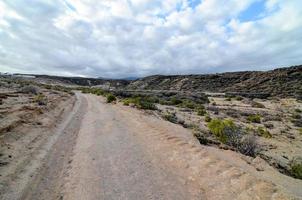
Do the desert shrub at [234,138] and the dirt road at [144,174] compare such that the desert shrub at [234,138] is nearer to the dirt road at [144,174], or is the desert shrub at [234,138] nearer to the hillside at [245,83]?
the dirt road at [144,174]

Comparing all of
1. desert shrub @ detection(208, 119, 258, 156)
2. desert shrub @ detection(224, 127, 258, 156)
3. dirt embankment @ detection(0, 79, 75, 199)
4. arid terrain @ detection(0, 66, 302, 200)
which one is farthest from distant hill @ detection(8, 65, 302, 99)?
dirt embankment @ detection(0, 79, 75, 199)

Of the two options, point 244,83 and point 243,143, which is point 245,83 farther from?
point 243,143

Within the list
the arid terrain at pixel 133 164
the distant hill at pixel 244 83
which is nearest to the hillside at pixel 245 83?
the distant hill at pixel 244 83

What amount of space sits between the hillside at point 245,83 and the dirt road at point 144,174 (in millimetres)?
58956

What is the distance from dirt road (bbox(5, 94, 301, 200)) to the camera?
6910mm

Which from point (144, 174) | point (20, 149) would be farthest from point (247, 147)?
point (20, 149)

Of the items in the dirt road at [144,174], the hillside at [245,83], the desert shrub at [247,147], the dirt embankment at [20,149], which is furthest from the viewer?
the hillside at [245,83]

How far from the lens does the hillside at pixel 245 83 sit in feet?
237

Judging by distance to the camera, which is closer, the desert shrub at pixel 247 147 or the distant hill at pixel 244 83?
the desert shrub at pixel 247 147

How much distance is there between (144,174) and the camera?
834cm

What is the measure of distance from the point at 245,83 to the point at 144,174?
8767cm

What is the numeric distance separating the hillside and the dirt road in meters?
59.0

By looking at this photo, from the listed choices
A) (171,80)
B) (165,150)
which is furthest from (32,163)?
(171,80)

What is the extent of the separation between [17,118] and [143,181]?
12579 mm
